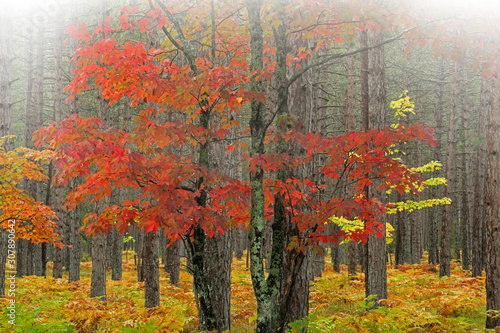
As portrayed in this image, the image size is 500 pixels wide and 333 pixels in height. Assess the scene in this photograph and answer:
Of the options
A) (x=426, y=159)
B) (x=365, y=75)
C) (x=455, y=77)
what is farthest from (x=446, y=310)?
(x=426, y=159)

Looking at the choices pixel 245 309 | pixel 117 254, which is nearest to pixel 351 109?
pixel 245 309

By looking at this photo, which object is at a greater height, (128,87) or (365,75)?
(365,75)

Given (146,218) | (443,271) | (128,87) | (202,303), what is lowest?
(443,271)

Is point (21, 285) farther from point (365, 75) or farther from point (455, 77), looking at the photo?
point (455, 77)

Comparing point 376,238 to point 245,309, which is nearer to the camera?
point 376,238

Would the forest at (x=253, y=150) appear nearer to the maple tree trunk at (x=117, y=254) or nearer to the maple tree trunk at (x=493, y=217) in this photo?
the maple tree trunk at (x=493, y=217)

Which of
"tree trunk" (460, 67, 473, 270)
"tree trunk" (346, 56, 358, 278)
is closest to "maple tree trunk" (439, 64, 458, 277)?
"tree trunk" (460, 67, 473, 270)

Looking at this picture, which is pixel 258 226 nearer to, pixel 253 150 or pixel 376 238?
pixel 253 150

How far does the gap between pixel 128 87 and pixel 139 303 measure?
7.32m

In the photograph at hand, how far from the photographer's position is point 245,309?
10.7 metres

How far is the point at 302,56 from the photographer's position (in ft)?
17.6

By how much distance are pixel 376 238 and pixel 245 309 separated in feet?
14.9

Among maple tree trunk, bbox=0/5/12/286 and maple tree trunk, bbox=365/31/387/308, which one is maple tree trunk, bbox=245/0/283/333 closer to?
maple tree trunk, bbox=365/31/387/308

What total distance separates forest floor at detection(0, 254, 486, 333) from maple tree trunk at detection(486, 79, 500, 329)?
60 cm
